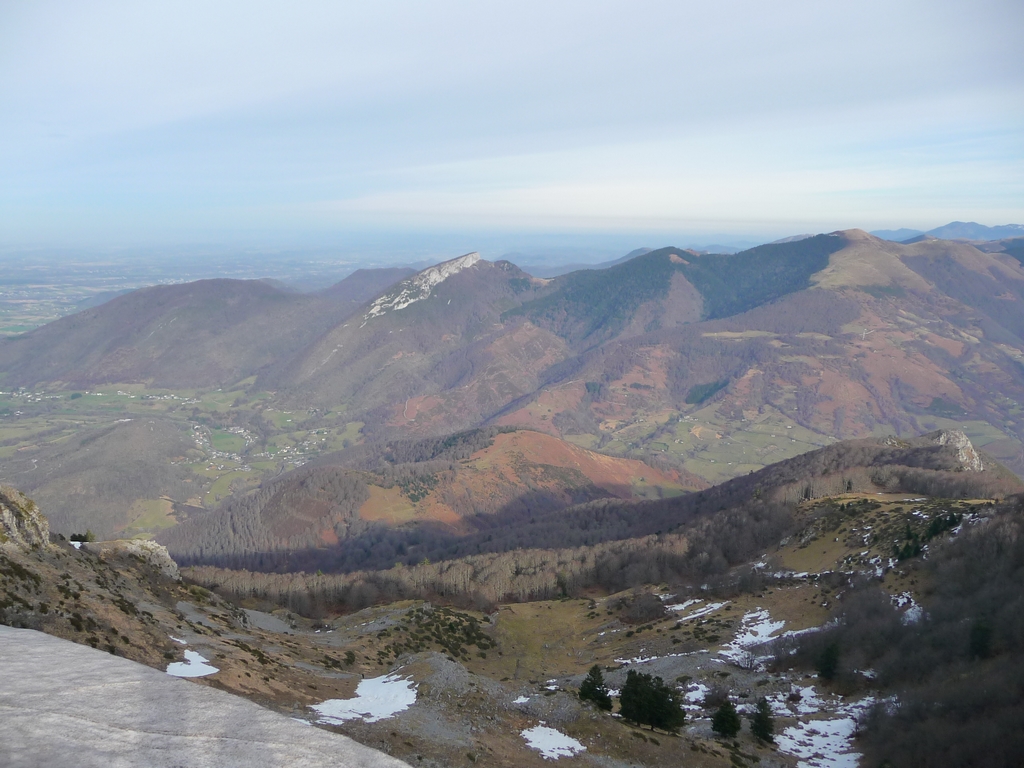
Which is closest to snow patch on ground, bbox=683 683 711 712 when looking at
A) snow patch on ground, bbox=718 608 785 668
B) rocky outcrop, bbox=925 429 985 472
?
snow patch on ground, bbox=718 608 785 668

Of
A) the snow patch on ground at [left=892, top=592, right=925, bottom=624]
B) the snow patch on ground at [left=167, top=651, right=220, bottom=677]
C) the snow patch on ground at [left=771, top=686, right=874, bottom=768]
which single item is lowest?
the snow patch on ground at [left=771, top=686, right=874, bottom=768]

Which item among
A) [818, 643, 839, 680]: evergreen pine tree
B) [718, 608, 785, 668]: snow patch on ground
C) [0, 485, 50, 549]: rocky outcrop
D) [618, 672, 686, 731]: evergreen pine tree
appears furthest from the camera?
[718, 608, 785, 668]: snow patch on ground

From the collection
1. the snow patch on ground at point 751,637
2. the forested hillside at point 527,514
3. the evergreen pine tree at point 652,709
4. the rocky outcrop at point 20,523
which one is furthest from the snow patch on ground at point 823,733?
the rocky outcrop at point 20,523

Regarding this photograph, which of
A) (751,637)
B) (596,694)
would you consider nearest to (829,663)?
(751,637)

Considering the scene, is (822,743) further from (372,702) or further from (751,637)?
(372,702)

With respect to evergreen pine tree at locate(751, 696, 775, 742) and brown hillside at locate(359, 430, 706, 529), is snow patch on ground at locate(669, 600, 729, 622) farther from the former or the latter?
brown hillside at locate(359, 430, 706, 529)

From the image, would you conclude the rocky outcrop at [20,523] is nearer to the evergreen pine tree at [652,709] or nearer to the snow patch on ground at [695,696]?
the evergreen pine tree at [652,709]
